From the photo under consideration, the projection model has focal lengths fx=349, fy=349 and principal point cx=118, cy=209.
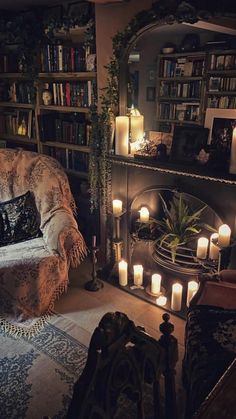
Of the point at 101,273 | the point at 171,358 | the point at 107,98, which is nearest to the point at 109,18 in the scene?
the point at 107,98

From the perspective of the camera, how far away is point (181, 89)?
246 centimetres

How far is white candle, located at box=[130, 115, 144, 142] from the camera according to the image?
8.27 ft

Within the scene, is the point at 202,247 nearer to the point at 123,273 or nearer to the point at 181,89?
the point at 123,273

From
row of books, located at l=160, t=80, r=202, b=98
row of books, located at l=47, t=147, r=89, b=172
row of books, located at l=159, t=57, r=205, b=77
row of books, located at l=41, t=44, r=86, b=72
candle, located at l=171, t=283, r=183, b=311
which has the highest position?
row of books, located at l=41, t=44, r=86, b=72

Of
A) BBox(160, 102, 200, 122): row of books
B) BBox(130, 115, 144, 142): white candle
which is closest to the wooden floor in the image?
BBox(130, 115, 144, 142): white candle

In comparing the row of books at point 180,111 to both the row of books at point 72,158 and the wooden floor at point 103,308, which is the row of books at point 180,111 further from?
the wooden floor at point 103,308

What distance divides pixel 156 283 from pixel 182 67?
5.05 feet

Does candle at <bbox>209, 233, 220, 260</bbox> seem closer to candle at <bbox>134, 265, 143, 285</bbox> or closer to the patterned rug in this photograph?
candle at <bbox>134, 265, 143, 285</bbox>

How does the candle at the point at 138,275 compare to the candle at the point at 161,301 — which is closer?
the candle at the point at 161,301

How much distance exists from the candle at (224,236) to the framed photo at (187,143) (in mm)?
467

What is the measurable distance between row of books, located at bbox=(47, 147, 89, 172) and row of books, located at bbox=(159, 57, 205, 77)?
1059 mm

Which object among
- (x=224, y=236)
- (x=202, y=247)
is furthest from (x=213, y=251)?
(x=224, y=236)

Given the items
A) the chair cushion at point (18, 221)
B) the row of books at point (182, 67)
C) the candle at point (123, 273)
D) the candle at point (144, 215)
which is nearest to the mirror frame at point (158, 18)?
the row of books at point (182, 67)

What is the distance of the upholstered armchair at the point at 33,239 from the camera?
2258 millimetres
